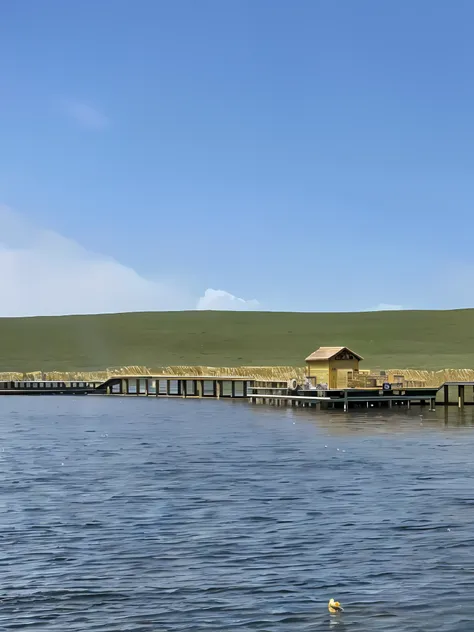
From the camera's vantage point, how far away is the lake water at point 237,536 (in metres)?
21.2

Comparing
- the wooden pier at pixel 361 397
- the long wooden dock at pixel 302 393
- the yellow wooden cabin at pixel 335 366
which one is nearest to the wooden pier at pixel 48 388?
the long wooden dock at pixel 302 393

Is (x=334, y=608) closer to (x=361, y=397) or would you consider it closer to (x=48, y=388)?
(x=361, y=397)

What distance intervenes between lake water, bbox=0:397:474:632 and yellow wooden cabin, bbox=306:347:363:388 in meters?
33.6

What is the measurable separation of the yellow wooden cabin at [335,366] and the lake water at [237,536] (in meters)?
33.6

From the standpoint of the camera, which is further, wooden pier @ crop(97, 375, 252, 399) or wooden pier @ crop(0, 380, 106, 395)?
wooden pier @ crop(0, 380, 106, 395)

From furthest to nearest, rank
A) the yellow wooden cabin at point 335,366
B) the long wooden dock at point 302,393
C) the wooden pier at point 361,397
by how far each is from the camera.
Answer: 1. the yellow wooden cabin at point 335,366
2. the long wooden dock at point 302,393
3. the wooden pier at point 361,397

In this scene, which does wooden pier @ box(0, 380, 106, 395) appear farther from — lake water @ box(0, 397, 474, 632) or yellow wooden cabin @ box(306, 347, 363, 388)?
lake water @ box(0, 397, 474, 632)

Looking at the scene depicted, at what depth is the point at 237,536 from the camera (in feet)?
91.5

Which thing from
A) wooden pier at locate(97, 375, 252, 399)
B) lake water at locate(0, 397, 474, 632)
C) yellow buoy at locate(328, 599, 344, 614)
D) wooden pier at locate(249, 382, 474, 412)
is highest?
wooden pier at locate(97, 375, 252, 399)

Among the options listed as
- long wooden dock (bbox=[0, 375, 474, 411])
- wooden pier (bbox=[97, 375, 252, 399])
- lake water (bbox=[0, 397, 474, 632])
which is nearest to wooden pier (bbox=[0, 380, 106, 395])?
long wooden dock (bbox=[0, 375, 474, 411])

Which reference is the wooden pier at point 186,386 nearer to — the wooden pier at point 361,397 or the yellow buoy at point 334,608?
the wooden pier at point 361,397

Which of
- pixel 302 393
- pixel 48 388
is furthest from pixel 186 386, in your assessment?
pixel 302 393

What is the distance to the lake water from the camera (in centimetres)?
2125

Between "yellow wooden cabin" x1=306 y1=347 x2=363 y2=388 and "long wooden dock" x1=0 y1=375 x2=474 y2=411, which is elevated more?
"yellow wooden cabin" x1=306 y1=347 x2=363 y2=388
